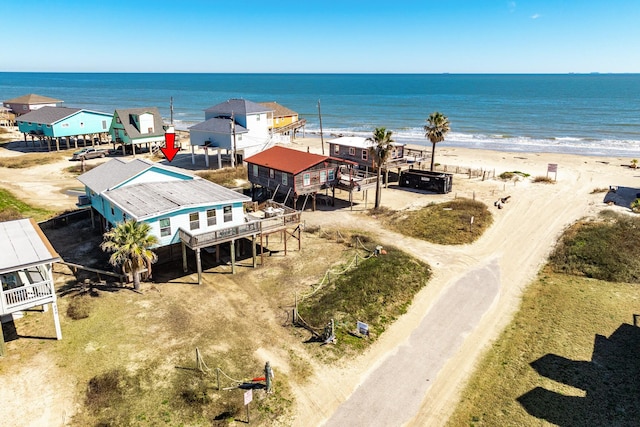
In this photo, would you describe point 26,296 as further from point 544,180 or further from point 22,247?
point 544,180

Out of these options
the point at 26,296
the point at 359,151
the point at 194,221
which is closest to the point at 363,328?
the point at 194,221

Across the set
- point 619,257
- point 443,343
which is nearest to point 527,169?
point 619,257

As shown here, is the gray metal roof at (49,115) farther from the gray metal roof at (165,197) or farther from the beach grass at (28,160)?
the gray metal roof at (165,197)

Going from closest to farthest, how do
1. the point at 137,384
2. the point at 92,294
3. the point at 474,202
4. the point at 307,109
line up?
the point at 137,384
the point at 92,294
the point at 474,202
the point at 307,109

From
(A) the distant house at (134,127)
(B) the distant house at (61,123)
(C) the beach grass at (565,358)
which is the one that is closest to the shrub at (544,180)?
(C) the beach grass at (565,358)

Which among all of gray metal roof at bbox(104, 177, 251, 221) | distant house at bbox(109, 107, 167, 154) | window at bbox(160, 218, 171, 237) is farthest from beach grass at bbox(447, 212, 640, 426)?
distant house at bbox(109, 107, 167, 154)

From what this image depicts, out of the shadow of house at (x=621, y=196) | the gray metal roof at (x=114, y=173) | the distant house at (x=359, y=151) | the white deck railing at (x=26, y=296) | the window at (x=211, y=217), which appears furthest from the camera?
the distant house at (x=359, y=151)

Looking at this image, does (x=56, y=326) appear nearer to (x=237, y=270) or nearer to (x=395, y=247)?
(x=237, y=270)
